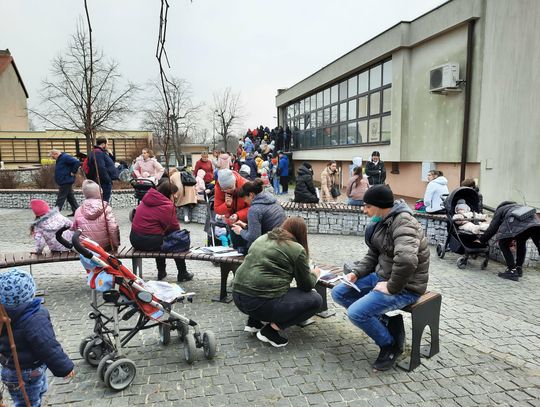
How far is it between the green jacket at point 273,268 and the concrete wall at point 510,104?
7916 millimetres

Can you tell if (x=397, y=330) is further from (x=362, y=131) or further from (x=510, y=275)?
(x=362, y=131)

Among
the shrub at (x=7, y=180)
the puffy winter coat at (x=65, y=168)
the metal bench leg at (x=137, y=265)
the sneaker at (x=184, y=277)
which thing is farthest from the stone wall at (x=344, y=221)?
the shrub at (x=7, y=180)

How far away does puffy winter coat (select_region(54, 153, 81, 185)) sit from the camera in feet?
35.3

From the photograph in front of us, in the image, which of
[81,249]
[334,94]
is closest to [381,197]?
[81,249]

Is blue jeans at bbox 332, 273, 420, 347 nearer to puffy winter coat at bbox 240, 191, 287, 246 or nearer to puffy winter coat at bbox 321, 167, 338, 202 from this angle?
puffy winter coat at bbox 240, 191, 287, 246

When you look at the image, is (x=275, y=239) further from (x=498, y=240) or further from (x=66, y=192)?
(x=66, y=192)

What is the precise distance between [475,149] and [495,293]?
721cm

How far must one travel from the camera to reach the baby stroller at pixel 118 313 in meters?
3.42

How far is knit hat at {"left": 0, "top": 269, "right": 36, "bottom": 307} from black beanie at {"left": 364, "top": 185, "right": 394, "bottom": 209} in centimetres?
270

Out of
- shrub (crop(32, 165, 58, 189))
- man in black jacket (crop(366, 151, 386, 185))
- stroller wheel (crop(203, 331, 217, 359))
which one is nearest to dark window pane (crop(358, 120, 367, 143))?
man in black jacket (crop(366, 151, 386, 185))

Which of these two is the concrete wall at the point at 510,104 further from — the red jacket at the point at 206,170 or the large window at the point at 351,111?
the red jacket at the point at 206,170

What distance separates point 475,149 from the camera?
39.3 feet

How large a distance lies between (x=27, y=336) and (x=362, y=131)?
16.4 m

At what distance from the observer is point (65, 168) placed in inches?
427
